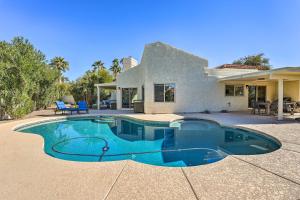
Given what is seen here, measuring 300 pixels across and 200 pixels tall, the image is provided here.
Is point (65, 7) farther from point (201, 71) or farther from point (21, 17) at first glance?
point (201, 71)

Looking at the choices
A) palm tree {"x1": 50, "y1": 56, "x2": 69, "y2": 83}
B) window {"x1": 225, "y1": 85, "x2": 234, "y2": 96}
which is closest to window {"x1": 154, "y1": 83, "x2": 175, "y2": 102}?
window {"x1": 225, "y1": 85, "x2": 234, "y2": 96}

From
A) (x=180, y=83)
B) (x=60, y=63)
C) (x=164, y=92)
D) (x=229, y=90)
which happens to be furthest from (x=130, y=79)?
(x=60, y=63)

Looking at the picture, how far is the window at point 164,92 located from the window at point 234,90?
16.9ft

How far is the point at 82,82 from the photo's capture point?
23000 millimetres

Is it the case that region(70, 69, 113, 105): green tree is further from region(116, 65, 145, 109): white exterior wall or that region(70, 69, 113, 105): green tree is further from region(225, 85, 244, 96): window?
region(225, 85, 244, 96): window

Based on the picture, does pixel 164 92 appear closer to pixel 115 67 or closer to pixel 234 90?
pixel 234 90

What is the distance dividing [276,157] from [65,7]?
13.9 metres

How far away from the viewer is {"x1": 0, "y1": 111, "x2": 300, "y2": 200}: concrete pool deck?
8.26ft

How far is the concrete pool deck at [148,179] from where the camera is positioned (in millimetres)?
2518

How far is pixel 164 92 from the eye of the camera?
46.1 ft

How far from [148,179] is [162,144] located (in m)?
3.81

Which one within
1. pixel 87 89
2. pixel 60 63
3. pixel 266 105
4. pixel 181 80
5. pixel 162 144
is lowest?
pixel 162 144

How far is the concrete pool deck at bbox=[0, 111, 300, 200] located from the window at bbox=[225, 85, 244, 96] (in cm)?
1176

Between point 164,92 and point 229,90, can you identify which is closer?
point 164,92
